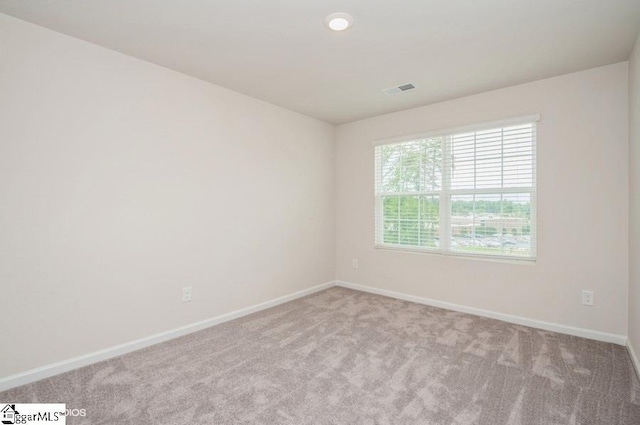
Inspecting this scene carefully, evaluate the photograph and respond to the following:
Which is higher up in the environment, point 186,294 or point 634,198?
point 634,198

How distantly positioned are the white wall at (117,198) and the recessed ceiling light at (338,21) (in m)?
1.55

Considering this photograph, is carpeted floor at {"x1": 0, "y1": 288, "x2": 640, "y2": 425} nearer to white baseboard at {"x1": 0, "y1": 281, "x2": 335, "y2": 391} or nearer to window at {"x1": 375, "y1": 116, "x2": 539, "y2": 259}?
white baseboard at {"x1": 0, "y1": 281, "x2": 335, "y2": 391}

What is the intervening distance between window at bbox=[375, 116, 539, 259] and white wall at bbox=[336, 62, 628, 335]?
0.12 meters

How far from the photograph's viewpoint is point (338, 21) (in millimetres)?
2127

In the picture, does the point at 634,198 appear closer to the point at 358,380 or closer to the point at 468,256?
the point at 468,256

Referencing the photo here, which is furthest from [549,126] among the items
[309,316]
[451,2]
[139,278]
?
[139,278]

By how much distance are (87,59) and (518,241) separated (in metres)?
4.19

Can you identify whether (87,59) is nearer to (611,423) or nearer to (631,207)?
(611,423)

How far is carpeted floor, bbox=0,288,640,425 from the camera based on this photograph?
1823 mm

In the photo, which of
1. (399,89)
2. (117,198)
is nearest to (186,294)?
(117,198)

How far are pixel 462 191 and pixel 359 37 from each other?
211cm

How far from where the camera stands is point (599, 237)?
284 cm

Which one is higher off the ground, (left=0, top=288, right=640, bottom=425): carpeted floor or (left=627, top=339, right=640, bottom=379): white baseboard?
(left=627, top=339, right=640, bottom=379): white baseboard

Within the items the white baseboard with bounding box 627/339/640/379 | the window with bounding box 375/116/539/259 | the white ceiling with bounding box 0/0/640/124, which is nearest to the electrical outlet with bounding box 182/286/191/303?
the white ceiling with bounding box 0/0/640/124
